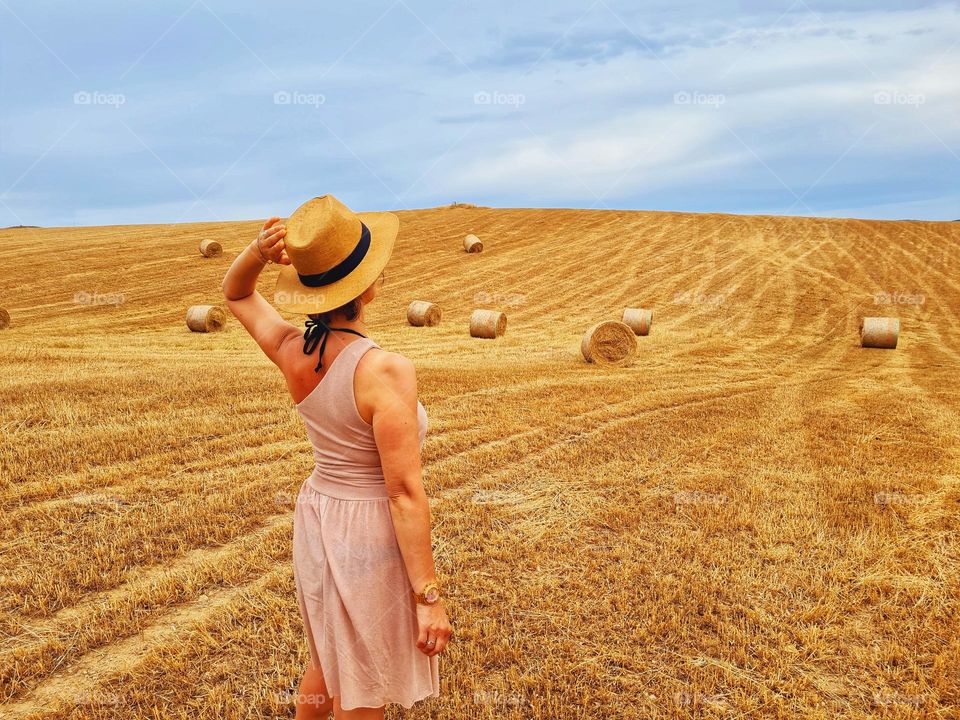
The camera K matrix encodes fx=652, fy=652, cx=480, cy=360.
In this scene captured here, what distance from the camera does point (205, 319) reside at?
20.7 m

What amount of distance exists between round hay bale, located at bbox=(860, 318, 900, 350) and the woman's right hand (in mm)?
20727

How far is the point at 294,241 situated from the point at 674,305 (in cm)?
2536

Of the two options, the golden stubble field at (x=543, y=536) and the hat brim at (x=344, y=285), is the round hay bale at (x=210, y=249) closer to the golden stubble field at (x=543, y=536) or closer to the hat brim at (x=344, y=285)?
the golden stubble field at (x=543, y=536)

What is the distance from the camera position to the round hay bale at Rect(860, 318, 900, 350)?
19203 mm

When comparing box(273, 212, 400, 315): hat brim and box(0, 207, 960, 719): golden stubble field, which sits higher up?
box(273, 212, 400, 315): hat brim

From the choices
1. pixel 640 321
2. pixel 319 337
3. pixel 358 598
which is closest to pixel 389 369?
pixel 319 337

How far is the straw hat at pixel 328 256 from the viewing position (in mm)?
2396

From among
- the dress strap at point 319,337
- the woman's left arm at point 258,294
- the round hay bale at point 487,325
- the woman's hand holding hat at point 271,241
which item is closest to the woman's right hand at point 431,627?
the dress strap at point 319,337

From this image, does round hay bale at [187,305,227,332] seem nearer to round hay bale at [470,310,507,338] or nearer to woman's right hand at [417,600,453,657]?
round hay bale at [470,310,507,338]

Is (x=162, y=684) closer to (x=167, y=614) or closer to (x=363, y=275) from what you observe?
(x=167, y=614)

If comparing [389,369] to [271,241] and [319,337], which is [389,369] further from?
[271,241]

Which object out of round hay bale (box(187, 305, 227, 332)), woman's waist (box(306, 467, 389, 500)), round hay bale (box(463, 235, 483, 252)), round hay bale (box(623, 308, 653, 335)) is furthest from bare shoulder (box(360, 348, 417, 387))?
round hay bale (box(463, 235, 483, 252))

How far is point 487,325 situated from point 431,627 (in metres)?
18.2

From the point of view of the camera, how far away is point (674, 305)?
86.1 ft
